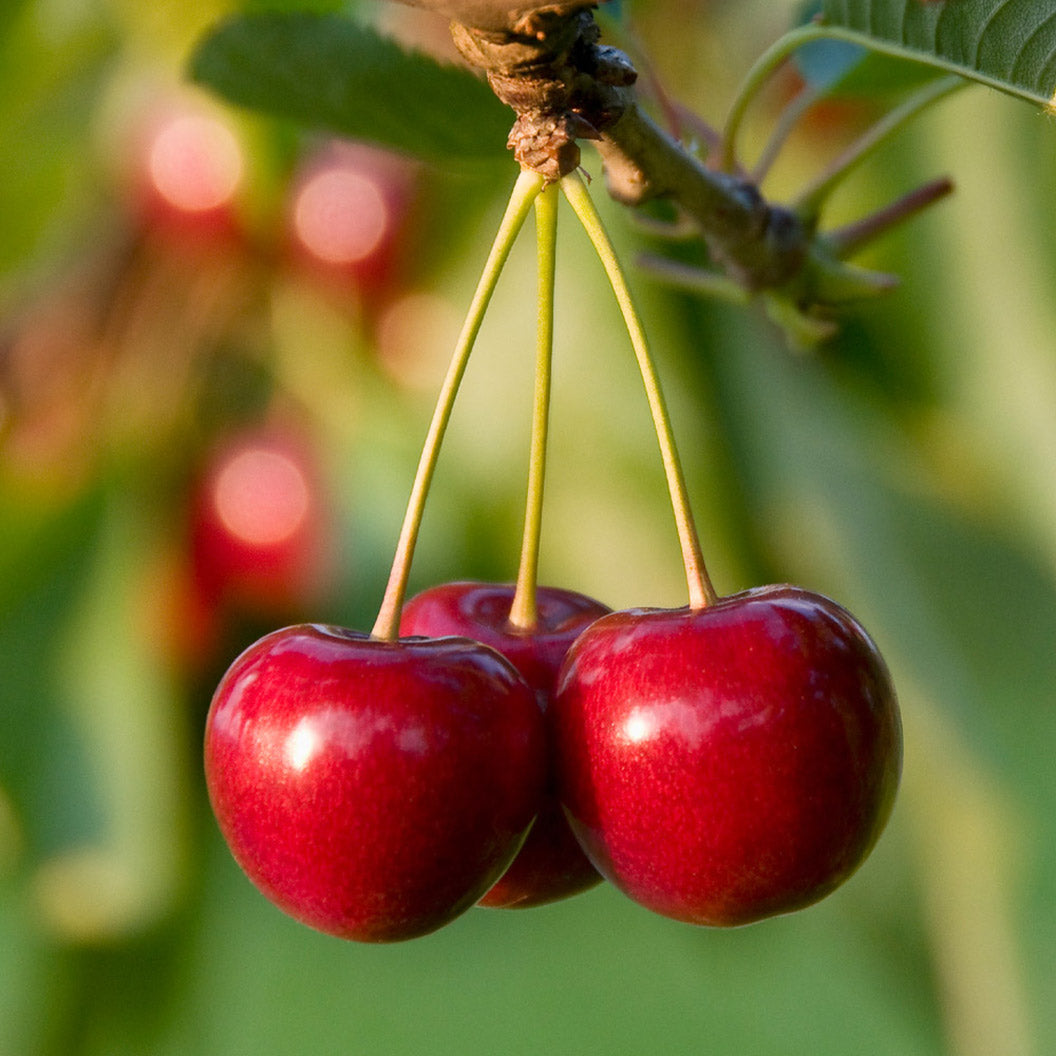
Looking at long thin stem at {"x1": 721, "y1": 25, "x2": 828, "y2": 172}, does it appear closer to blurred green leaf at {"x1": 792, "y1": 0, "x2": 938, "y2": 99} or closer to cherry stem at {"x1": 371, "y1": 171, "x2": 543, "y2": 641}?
blurred green leaf at {"x1": 792, "y1": 0, "x2": 938, "y2": 99}

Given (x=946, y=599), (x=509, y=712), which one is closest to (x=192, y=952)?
(x=509, y=712)

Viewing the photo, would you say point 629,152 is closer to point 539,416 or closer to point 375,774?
point 539,416

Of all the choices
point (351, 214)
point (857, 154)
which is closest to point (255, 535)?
point (351, 214)

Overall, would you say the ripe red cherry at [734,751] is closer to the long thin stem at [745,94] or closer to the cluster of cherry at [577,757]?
the cluster of cherry at [577,757]

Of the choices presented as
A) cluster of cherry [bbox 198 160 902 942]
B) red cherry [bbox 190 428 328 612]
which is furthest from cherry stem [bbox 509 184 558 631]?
red cherry [bbox 190 428 328 612]

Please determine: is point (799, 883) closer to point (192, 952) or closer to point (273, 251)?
point (192, 952)

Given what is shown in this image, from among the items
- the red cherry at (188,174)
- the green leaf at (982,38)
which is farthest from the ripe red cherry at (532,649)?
the red cherry at (188,174)

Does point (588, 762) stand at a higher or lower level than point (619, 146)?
lower
